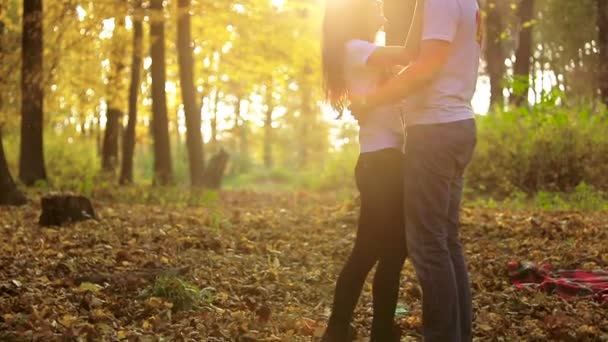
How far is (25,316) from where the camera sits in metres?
4.96

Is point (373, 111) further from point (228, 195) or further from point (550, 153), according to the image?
point (228, 195)

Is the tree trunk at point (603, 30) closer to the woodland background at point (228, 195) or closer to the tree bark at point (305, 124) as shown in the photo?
the woodland background at point (228, 195)

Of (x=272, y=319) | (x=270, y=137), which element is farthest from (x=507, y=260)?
(x=270, y=137)

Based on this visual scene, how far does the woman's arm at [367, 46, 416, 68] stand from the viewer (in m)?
3.91

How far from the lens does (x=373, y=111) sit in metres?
4.20

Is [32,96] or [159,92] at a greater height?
[159,92]

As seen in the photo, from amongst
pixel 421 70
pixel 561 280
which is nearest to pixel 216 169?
pixel 561 280

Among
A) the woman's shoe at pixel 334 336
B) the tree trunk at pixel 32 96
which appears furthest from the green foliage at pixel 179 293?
the tree trunk at pixel 32 96

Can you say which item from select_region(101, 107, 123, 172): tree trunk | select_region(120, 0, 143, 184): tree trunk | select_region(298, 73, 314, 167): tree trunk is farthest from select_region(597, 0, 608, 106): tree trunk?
select_region(298, 73, 314, 167): tree trunk

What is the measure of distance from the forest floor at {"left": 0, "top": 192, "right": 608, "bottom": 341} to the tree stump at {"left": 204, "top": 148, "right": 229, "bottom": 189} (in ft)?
30.1

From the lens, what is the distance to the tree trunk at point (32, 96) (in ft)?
43.0

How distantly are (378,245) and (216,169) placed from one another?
15381mm

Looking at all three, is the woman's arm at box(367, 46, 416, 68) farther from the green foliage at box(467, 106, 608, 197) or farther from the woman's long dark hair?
the green foliage at box(467, 106, 608, 197)

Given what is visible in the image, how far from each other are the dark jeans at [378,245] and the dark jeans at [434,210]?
260 mm
